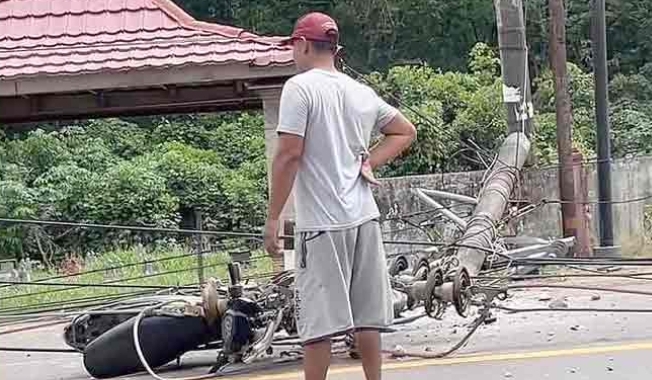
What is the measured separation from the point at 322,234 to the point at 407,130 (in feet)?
2.63

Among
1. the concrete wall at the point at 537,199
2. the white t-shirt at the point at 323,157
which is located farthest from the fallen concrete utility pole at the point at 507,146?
the white t-shirt at the point at 323,157

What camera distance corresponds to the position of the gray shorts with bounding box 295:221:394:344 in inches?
189

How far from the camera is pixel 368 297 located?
4961 mm

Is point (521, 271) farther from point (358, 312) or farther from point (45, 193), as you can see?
point (45, 193)

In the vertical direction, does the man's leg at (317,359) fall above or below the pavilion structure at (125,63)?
below

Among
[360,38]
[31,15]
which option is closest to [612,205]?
[31,15]

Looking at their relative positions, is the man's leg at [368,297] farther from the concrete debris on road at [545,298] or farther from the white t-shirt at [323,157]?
the concrete debris on road at [545,298]

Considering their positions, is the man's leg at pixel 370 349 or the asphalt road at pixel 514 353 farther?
the asphalt road at pixel 514 353

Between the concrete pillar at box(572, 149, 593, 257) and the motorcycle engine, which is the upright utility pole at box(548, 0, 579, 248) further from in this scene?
the motorcycle engine

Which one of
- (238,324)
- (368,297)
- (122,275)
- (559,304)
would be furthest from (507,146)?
(122,275)

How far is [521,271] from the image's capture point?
432 inches

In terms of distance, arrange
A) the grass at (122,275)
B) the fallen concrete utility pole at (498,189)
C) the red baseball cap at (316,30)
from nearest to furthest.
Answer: the red baseball cap at (316,30) → the fallen concrete utility pole at (498,189) → the grass at (122,275)

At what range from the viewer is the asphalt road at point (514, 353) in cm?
644

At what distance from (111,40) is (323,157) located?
5.30 meters
